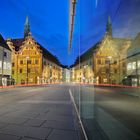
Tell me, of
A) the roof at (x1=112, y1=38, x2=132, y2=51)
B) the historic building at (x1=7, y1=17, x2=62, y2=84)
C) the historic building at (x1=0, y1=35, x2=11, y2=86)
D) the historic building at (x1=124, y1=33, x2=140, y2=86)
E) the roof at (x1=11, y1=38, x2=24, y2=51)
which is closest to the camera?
the historic building at (x1=124, y1=33, x2=140, y2=86)

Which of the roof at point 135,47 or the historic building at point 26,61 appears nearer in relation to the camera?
the roof at point 135,47

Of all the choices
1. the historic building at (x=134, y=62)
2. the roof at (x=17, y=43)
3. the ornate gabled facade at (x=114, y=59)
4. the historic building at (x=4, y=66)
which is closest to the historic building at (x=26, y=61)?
the roof at (x=17, y=43)

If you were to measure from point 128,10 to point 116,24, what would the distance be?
224mm

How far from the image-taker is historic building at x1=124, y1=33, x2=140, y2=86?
2.49 ft

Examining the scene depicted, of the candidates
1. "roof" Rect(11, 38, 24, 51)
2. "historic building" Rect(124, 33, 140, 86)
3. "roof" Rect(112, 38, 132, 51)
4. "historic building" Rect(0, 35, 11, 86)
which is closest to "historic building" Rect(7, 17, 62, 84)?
"roof" Rect(11, 38, 24, 51)

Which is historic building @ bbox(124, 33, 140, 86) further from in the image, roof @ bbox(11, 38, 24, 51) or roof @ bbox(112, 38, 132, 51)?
roof @ bbox(11, 38, 24, 51)

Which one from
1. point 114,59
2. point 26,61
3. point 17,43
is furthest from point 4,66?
point 114,59

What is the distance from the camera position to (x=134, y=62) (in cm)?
79

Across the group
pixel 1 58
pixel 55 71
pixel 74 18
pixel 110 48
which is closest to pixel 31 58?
pixel 1 58

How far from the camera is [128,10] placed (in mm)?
870

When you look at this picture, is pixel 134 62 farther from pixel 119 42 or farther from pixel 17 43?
pixel 17 43

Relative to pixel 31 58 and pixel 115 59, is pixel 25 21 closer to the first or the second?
pixel 31 58

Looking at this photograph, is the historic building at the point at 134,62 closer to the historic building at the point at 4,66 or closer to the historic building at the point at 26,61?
the historic building at the point at 4,66

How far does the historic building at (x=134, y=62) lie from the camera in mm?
758
